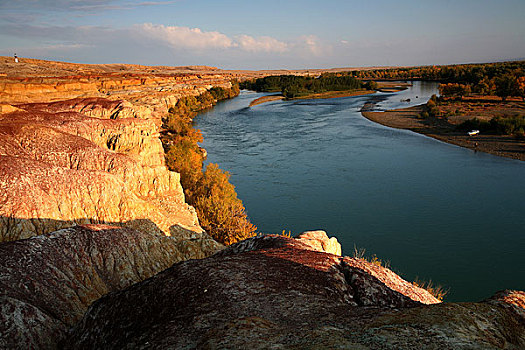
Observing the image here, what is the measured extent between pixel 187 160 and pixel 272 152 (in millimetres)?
19609

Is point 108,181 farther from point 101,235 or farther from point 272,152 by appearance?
point 272,152

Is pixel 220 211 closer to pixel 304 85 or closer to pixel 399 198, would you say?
pixel 399 198

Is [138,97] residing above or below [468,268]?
above

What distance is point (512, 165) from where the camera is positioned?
144 feet

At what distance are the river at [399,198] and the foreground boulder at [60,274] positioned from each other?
766 inches

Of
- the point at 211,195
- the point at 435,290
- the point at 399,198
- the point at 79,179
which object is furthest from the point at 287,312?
the point at 399,198

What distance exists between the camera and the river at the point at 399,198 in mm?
25953

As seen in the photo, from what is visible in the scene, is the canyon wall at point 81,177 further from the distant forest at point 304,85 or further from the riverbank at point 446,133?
the distant forest at point 304,85

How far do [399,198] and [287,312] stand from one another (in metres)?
32.7

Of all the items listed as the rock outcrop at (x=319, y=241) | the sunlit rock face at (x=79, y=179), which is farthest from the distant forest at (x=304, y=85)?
the rock outcrop at (x=319, y=241)

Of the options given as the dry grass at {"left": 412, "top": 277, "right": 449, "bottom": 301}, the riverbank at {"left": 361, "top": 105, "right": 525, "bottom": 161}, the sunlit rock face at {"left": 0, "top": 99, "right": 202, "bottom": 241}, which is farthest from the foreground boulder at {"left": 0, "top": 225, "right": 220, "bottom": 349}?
the riverbank at {"left": 361, "top": 105, "right": 525, "bottom": 161}

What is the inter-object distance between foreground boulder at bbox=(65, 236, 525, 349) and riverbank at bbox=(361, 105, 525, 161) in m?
50.1

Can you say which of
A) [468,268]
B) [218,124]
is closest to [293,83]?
[218,124]

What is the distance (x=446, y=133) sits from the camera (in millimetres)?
61719
